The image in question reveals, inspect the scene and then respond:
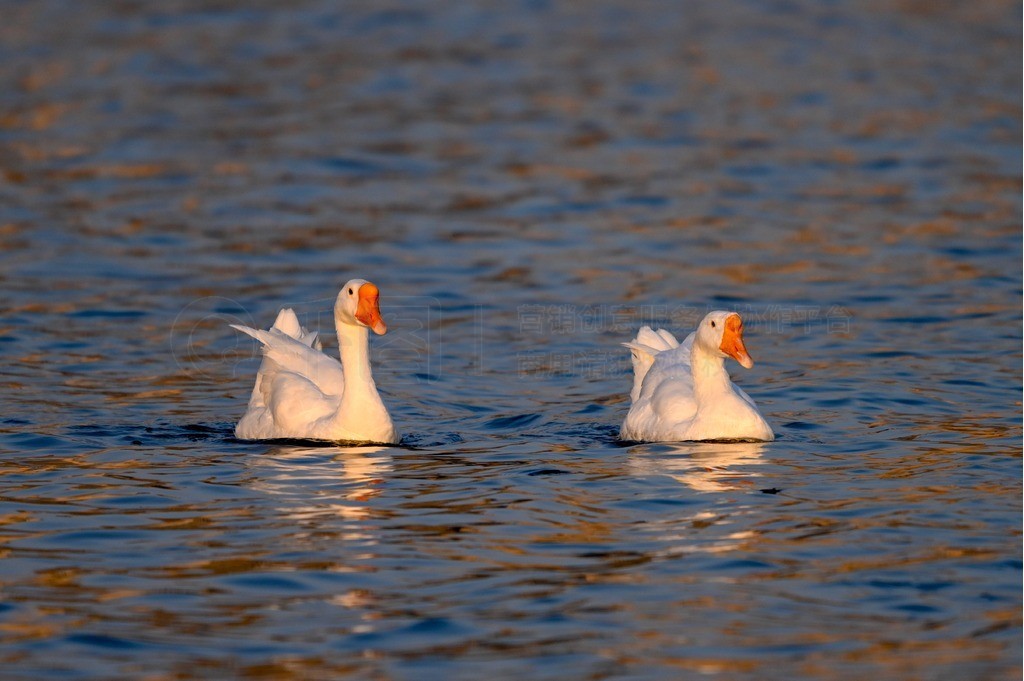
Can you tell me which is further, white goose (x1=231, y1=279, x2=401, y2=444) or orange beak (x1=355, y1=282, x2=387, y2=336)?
white goose (x1=231, y1=279, x2=401, y2=444)

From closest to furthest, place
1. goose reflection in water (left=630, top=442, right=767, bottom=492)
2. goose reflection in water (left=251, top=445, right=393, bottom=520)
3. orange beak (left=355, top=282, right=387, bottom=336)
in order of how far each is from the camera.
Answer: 1. goose reflection in water (left=251, top=445, right=393, bottom=520)
2. goose reflection in water (left=630, top=442, right=767, bottom=492)
3. orange beak (left=355, top=282, right=387, bottom=336)

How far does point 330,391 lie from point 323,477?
1875 mm

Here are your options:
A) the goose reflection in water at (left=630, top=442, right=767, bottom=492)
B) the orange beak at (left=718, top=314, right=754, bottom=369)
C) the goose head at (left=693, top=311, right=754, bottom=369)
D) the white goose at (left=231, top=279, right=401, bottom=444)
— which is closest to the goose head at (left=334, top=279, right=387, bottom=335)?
the white goose at (left=231, top=279, right=401, bottom=444)

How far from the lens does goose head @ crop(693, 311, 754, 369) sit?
11.5 metres

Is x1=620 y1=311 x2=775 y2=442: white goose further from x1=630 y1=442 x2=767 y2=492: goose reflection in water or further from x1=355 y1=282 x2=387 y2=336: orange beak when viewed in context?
x1=355 y1=282 x2=387 y2=336: orange beak

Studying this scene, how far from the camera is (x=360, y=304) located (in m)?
11.4

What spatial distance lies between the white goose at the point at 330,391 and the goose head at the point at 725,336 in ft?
8.13

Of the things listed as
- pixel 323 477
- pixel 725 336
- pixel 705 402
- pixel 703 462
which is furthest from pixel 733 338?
pixel 323 477

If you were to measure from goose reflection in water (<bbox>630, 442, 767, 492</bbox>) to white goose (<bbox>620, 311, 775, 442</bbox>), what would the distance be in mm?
109

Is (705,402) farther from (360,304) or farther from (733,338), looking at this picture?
(360,304)

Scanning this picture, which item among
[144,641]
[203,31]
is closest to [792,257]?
[144,641]

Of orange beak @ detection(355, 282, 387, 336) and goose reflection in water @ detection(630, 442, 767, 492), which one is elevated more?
orange beak @ detection(355, 282, 387, 336)

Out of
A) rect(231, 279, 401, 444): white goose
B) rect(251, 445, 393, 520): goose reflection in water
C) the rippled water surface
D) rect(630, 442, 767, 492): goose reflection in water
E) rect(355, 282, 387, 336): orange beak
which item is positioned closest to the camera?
the rippled water surface

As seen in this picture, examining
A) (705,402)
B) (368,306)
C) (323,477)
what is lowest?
(323,477)
